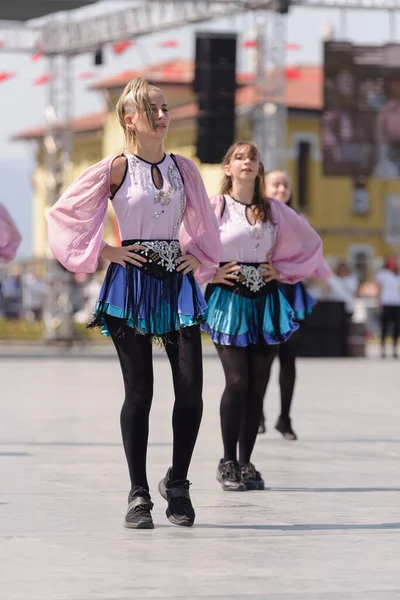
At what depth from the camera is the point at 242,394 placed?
891 centimetres

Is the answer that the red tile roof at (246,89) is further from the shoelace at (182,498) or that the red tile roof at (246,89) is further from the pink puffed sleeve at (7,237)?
the shoelace at (182,498)

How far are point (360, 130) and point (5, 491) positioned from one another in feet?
73.6

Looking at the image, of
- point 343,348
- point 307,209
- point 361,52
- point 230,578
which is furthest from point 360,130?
point 307,209

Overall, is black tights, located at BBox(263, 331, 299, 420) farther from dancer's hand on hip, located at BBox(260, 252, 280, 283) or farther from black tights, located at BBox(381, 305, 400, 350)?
black tights, located at BBox(381, 305, 400, 350)

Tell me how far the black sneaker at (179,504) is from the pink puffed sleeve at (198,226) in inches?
40.4

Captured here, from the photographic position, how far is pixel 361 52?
Answer: 29797 mm

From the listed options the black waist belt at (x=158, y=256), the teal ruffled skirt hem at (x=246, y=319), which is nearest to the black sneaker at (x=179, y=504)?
the black waist belt at (x=158, y=256)

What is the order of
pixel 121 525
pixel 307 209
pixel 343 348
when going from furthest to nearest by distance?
1. pixel 307 209
2. pixel 343 348
3. pixel 121 525

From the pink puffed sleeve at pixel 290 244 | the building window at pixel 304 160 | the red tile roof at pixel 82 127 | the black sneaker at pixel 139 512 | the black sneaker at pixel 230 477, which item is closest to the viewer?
the black sneaker at pixel 139 512

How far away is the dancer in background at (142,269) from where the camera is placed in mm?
7363

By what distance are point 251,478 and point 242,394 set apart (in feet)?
1.44

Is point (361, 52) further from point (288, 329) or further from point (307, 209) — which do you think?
point (307, 209)

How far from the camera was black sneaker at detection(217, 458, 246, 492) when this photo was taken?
8736mm

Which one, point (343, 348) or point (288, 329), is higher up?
point (288, 329)
